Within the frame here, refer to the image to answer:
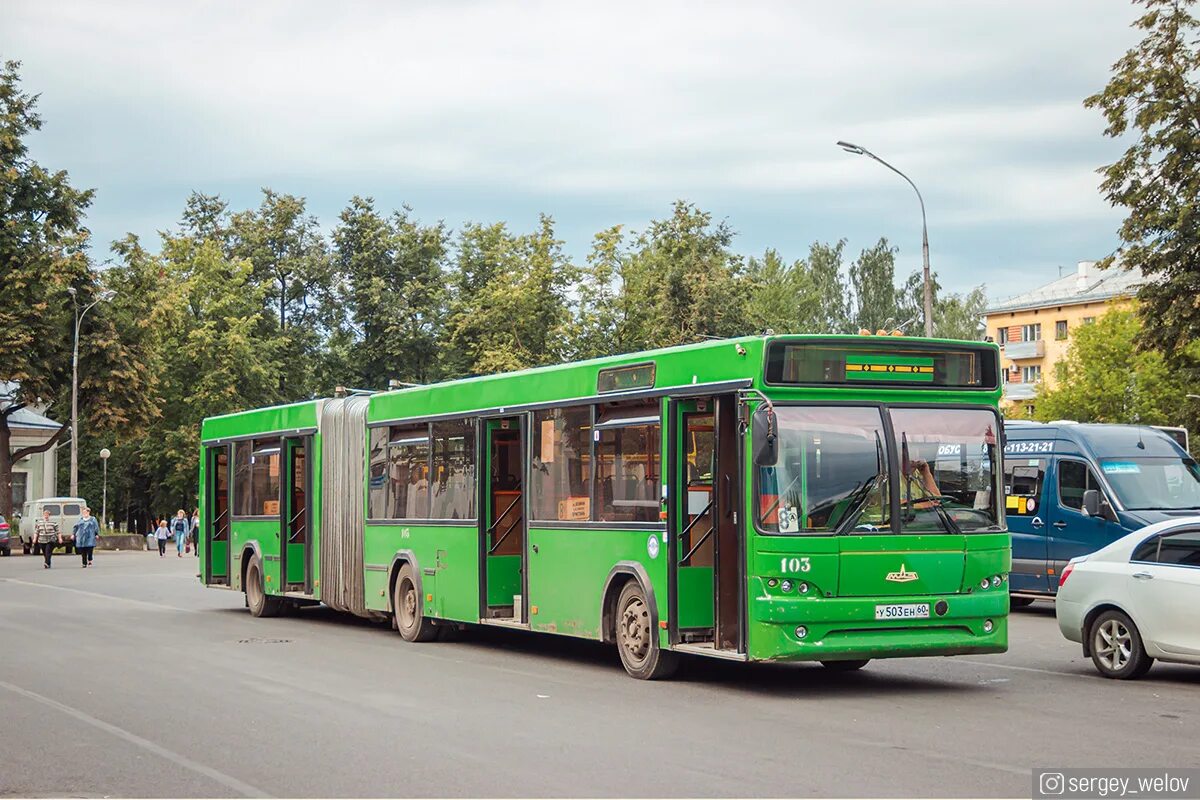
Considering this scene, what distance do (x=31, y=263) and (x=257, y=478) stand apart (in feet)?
135

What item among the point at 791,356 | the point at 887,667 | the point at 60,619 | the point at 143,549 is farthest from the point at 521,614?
the point at 143,549

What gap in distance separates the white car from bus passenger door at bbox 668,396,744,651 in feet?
11.4

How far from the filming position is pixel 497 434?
57.9 feet

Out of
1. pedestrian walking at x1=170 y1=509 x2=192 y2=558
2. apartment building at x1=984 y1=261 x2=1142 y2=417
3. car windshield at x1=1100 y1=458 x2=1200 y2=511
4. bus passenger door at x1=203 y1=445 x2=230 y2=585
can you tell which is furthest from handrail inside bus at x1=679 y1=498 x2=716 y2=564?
apartment building at x1=984 y1=261 x2=1142 y2=417

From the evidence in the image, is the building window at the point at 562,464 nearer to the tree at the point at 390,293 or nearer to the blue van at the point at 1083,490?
the blue van at the point at 1083,490

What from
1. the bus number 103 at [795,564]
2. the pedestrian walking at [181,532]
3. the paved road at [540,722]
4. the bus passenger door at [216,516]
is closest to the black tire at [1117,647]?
the paved road at [540,722]

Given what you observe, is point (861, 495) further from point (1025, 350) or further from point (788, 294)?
point (1025, 350)

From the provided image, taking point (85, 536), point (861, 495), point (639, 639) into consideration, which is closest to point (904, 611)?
point (861, 495)

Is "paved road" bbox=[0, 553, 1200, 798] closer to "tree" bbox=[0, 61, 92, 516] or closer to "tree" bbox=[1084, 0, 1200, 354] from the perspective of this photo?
"tree" bbox=[1084, 0, 1200, 354]

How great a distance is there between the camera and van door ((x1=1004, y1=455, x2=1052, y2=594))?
23.2 m

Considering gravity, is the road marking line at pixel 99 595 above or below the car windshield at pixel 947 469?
below

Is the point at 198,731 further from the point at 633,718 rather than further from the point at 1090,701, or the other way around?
the point at 1090,701

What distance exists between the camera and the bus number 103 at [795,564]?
12.7m

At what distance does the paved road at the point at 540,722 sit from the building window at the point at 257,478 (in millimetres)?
5245
